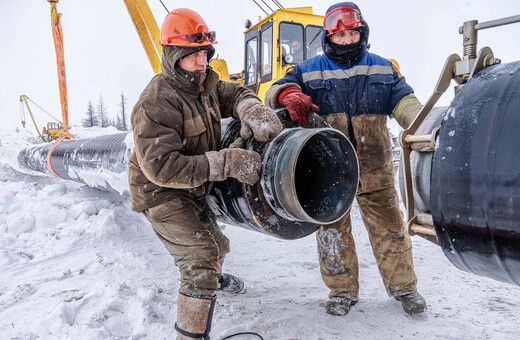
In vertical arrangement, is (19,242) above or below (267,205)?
below

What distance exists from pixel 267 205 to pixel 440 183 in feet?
3.46

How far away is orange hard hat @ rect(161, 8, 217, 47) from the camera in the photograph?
7.55 feet

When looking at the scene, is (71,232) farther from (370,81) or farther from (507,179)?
(507,179)

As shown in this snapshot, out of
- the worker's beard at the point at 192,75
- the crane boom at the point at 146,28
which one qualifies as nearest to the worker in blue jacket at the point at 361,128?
the worker's beard at the point at 192,75

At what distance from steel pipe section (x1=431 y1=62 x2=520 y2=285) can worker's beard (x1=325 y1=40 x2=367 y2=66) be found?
61.1 inches

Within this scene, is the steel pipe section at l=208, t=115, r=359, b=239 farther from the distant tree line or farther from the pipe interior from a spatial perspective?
the distant tree line

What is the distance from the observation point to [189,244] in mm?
2332

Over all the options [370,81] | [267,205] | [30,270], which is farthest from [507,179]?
[30,270]

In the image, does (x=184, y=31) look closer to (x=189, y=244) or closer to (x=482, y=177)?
(x=189, y=244)

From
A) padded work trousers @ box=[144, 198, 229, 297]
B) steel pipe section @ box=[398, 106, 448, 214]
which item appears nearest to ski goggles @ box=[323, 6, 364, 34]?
steel pipe section @ box=[398, 106, 448, 214]

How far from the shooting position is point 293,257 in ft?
12.7

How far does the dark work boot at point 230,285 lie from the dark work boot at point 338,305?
70cm

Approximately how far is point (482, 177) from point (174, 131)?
60.0 inches

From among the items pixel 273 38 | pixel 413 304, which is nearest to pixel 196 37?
pixel 413 304
